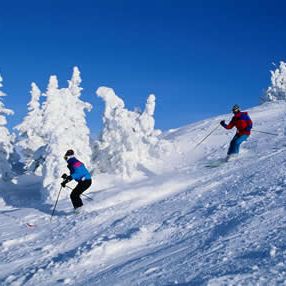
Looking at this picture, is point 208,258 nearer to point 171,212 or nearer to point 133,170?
point 171,212

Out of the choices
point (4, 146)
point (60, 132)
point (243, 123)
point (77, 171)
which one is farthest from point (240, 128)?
point (4, 146)

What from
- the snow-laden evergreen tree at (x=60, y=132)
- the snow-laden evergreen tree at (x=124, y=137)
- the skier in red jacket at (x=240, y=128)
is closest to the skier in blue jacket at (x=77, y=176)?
the skier in red jacket at (x=240, y=128)

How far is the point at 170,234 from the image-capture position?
8.97m

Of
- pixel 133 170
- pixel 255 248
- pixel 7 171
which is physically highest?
pixel 7 171

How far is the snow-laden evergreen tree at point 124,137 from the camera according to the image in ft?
79.2

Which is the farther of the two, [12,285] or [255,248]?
[12,285]

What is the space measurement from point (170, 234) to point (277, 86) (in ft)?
209

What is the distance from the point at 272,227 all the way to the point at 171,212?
416cm

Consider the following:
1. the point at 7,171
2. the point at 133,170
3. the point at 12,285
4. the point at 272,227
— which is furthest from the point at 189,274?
the point at 7,171

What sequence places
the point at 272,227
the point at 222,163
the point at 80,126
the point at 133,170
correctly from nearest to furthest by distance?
the point at 272,227, the point at 222,163, the point at 133,170, the point at 80,126

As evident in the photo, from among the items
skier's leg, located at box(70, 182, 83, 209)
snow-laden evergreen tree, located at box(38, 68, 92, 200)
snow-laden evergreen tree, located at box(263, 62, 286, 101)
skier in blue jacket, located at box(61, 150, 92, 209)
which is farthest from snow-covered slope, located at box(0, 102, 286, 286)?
snow-laden evergreen tree, located at box(263, 62, 286, 101)

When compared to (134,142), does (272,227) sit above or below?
below

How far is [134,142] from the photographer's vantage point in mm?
25141

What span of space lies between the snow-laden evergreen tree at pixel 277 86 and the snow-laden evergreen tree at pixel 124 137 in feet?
148
